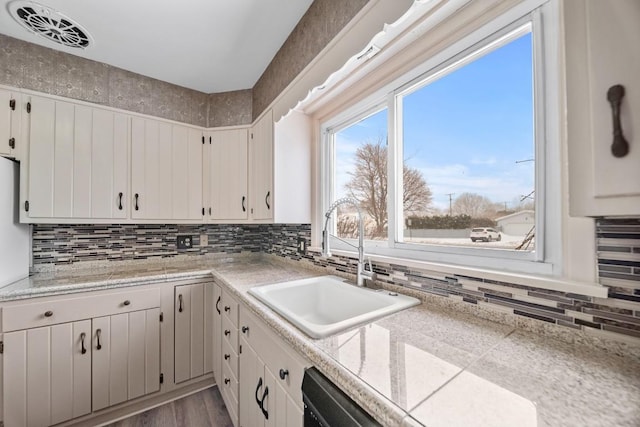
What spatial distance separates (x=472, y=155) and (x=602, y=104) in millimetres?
651

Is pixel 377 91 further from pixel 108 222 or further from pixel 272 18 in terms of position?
pixel 108 222

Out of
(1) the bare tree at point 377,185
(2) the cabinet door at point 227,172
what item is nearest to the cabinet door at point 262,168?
(2) the cabinet door at point 227,172

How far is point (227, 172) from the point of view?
2326mm

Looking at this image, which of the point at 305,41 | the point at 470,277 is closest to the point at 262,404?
the point at 470,277

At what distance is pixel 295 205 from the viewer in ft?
6.59

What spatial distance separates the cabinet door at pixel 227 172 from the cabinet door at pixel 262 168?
0.12 meters

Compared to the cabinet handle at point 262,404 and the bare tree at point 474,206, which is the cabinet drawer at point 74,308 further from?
the bare tree at point 474,206

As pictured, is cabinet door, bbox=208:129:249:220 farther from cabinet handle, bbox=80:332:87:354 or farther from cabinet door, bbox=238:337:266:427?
cabinet door, bbox=238:337:266:427

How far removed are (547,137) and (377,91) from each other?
880 millimetres

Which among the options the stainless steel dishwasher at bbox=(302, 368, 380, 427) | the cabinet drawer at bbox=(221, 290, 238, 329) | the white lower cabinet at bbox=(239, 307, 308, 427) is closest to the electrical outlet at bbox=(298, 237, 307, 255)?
the cabinet drawer at bbox=(221, 290, 238, 329)

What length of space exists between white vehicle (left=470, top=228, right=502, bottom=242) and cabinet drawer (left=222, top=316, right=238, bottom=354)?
1.35m

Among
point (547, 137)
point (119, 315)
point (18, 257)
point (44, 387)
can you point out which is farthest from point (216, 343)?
point (547, 137)

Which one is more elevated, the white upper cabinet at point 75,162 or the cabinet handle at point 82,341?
the white upper cabinet at point 75,162

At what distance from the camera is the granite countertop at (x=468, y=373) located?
1.59ft
